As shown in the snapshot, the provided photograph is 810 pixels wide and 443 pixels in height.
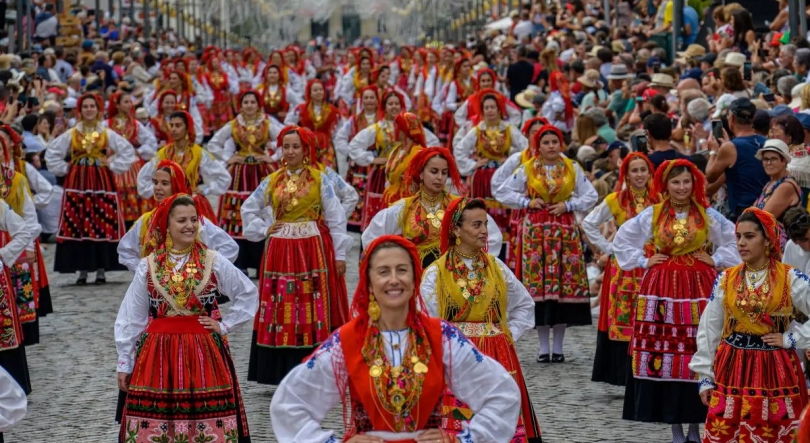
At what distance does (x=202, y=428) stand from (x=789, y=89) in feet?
26.7

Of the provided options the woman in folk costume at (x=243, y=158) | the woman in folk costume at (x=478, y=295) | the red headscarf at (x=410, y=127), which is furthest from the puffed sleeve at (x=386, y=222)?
the woman in folk costume at (x=243, y=158)

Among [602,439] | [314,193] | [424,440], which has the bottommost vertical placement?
[602,439]

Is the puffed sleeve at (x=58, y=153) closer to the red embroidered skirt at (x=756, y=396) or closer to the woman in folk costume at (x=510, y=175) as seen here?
the woman in folk costume at (x=510, y=175)

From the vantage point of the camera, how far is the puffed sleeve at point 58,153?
53.6 feet

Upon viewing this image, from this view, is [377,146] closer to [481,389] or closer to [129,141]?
[129,141]

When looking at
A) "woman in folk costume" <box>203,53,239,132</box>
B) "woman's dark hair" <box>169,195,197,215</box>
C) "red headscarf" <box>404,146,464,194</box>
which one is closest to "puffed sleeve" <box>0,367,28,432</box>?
"woman's dark hair" <box>169,195,197,215</box>

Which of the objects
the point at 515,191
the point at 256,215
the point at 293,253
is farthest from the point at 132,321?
the point at 515,191

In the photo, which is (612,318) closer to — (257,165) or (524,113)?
(257,165)

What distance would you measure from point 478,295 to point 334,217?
367 cm

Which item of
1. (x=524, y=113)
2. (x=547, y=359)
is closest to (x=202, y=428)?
(x=547, y=359)

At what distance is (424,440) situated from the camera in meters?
5.74

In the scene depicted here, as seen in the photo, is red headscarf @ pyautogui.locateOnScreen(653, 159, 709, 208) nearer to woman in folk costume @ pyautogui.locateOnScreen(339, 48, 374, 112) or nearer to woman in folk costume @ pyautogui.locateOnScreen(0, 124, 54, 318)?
woman in folk costume @ pyautogui.locateOnScreen(0, 124, 54, 318)

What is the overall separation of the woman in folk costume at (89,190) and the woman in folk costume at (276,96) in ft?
24.1

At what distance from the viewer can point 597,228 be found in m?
11.3
